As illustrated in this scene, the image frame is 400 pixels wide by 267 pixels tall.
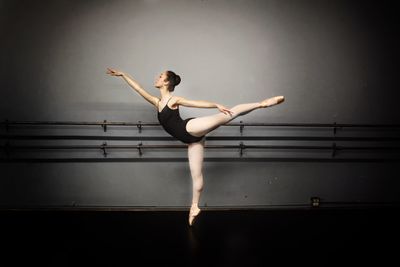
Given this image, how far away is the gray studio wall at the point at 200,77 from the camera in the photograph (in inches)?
97.4

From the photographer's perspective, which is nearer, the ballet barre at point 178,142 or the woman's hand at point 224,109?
the woman's hand at point 224,109

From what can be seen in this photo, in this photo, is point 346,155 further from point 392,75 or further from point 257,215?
point 257,215

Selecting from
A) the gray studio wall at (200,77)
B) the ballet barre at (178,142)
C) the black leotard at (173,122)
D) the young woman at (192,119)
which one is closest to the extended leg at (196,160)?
the young woman at (192,119)

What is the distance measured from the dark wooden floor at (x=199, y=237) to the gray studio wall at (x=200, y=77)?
21cm

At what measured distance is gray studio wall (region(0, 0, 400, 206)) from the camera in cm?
247

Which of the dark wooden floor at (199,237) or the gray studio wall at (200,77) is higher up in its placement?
the gray studio wall at (200,77)

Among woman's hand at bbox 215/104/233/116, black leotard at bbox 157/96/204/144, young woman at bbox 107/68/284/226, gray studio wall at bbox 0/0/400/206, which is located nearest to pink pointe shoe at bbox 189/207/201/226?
young woman at bbox 107/68/284/226

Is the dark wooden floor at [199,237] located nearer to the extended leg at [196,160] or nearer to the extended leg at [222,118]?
the extended leg at [196,160]

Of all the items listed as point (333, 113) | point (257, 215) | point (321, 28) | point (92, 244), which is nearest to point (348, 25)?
point (321, 28)

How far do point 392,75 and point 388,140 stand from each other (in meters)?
0.69

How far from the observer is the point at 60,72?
2500 millimetres

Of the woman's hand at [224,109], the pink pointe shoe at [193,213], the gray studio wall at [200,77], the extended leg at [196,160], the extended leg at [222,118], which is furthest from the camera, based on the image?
the gray studio wall at [200,77]

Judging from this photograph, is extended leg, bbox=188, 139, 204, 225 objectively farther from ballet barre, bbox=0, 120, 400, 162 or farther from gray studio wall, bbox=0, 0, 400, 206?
gray studio wall, bbox=0, 0, 400, 206

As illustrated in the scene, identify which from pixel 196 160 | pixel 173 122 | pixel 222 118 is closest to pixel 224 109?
pixel 222 118
